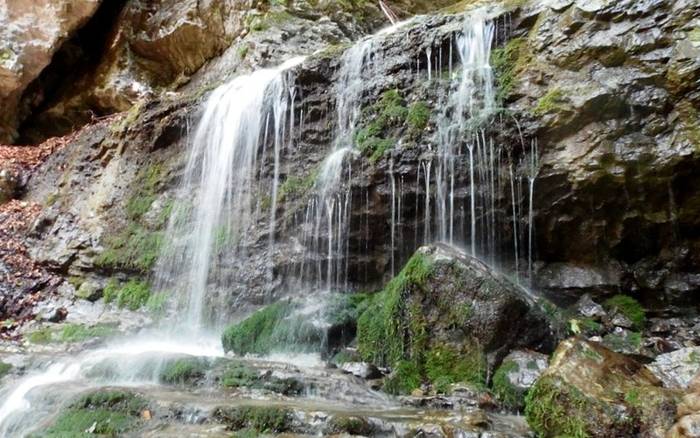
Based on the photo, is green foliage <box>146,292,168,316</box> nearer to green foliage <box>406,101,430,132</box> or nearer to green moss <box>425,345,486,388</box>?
green foliage <box>406,101,430,132</box>

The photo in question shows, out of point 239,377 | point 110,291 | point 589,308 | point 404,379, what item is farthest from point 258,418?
point 110,291

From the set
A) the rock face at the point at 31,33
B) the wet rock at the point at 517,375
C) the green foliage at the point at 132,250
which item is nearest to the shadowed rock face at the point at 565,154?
the green foliage at the point at 132,250

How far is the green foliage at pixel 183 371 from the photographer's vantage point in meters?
4.79

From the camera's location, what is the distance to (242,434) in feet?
11.3

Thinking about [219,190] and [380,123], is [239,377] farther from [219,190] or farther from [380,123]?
[219,190]

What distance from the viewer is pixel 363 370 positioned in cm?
492

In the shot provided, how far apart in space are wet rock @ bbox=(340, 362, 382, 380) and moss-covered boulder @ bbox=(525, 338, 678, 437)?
1.60 metres

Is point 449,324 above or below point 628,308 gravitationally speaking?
below

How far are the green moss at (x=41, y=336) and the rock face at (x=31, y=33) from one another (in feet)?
27.6

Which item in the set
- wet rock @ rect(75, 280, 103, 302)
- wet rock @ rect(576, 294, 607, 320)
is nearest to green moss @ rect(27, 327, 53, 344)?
wet rock @ rect(75, 280, 103, 302)

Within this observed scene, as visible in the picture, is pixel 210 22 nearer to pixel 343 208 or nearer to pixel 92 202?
pixel 92 202

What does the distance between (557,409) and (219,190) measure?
6.32 metres

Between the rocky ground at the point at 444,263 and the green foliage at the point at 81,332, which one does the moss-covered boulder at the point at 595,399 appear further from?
the green foliage at the point at 81,332

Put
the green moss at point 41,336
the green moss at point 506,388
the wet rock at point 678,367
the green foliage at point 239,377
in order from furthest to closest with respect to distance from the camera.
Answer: the green moss at point 41,336 → the green foliage at point 239,377 → the green moss at point 506,388 → the wet rock at point 678,367
